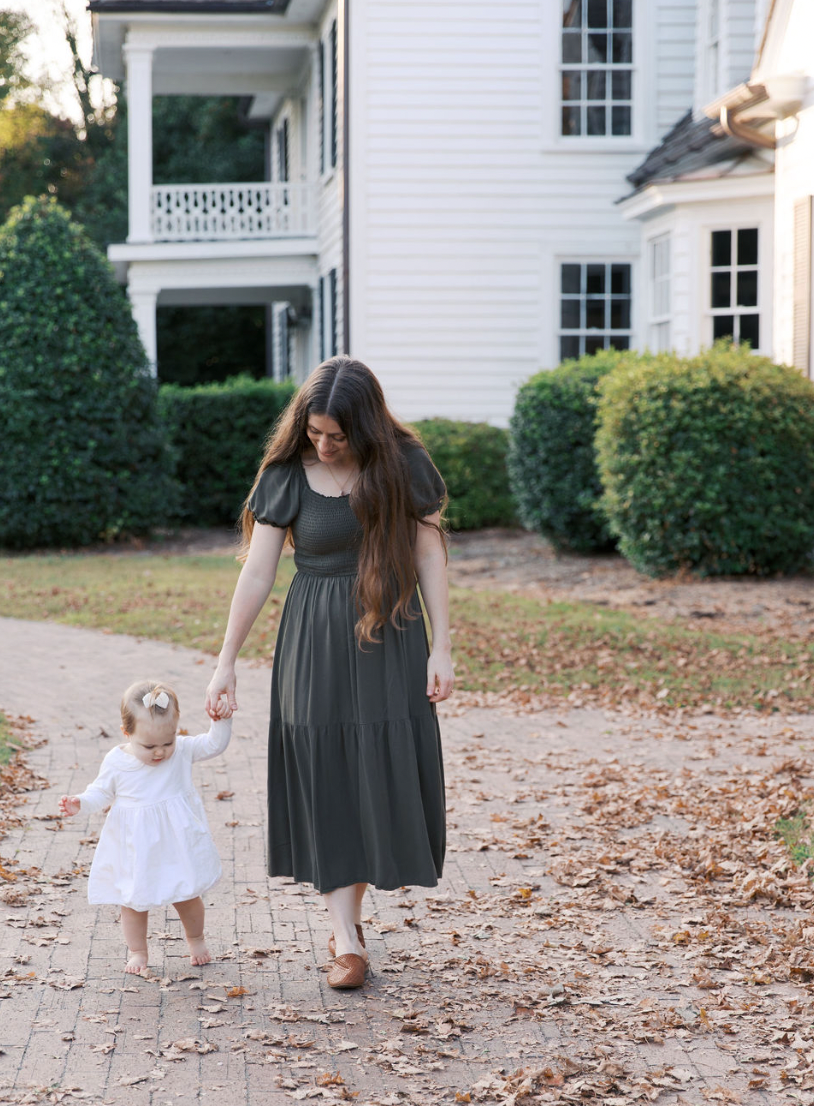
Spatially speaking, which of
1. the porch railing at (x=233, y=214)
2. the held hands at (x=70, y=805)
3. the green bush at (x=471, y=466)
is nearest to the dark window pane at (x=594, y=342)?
the green bush at (x=471, y=466)

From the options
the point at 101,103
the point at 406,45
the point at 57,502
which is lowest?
the point at 57,502

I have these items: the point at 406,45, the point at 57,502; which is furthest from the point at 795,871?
the point at 406,45

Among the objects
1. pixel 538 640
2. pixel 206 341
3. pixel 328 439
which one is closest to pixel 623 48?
pixel 538 640

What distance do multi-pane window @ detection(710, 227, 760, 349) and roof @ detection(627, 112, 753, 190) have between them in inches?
29.5

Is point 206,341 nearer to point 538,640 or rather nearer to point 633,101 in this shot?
point 633,101

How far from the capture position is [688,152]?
47.5 feet

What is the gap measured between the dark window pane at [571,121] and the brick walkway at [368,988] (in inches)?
478

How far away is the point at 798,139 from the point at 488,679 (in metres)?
6.27

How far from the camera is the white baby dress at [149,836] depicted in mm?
3852

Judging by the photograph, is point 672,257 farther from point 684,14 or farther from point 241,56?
point 241,56

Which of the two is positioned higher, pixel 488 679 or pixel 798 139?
pixel 798 139

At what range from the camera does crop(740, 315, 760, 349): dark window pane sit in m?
13.7

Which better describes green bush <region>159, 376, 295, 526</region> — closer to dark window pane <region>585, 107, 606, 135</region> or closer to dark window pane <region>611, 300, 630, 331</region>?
dark window pane <region>611, 300, 630, 331</region>

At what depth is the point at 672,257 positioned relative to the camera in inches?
559
